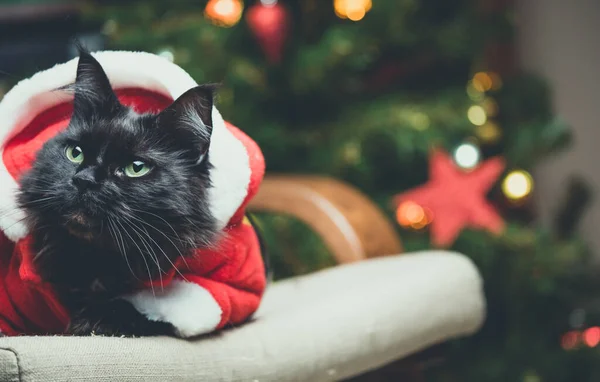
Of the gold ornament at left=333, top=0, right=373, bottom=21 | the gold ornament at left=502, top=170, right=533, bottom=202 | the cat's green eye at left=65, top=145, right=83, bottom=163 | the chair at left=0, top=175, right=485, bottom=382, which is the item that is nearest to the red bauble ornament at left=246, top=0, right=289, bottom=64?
the gold ornament at left=333, top=0, right=373, bottom=21

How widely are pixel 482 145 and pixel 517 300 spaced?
19.8 inches

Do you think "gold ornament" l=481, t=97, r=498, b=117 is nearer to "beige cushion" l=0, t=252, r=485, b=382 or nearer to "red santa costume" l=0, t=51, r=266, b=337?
"beige cushion" l=0, t=252, r=485, b=382

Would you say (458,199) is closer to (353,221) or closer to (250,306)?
(353,221)

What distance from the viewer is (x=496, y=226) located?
1604 millimetres

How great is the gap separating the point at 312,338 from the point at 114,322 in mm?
236

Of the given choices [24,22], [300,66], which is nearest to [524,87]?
[300,66]

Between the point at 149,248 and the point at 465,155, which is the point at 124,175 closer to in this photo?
the point at 149,248

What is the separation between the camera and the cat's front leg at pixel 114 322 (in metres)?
0.71

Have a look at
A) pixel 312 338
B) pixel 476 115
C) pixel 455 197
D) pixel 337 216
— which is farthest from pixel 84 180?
pixel 476 115

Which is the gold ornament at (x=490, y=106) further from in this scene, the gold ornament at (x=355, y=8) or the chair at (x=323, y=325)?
the chair at (x=323, y=325)

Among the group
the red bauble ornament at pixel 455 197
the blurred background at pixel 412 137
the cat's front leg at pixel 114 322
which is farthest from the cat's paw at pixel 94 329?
the red bauble ornament at pixel 455 197

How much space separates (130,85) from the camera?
816mm

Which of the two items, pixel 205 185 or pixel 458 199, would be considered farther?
pixel 458 199

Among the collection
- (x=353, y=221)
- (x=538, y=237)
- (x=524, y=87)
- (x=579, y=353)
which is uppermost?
(x=524, y=87)
